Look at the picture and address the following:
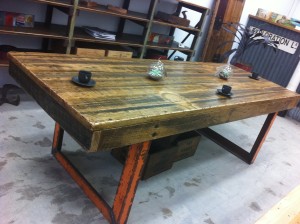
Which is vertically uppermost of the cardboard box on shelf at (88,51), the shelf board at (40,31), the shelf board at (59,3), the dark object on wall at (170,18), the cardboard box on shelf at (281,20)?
the cardboard box on shelf at (281,20)

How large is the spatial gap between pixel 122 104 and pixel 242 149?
6.05 feet

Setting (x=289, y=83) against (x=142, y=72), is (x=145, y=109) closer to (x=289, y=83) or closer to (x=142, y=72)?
(x=142, y=72)

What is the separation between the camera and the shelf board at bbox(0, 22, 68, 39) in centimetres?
243

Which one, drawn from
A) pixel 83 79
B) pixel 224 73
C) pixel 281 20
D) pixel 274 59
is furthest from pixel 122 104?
pixel 281 20

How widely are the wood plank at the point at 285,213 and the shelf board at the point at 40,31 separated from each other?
7.23ft

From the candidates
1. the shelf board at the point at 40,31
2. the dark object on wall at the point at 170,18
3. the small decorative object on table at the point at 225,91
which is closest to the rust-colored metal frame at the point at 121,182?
the small decorative object on table at the point at 225,91

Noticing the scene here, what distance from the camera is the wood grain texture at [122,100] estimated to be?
3.90 feet

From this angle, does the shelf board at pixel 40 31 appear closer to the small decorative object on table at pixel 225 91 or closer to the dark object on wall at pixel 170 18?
the dark object on wall at pixel 170 18

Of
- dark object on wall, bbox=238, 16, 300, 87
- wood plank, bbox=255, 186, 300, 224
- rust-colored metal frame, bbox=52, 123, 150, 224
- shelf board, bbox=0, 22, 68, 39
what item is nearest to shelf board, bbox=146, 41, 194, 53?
shelf board, bbox=0, 22, 68, 39

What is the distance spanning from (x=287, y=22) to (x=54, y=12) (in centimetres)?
370

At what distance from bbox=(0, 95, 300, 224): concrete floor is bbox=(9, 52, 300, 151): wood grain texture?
63cm

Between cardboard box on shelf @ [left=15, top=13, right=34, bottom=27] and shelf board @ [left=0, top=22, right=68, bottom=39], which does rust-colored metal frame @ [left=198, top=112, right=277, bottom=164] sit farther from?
cardboard box on shelf @ [left=15, top=13, right=34, bottom=27]

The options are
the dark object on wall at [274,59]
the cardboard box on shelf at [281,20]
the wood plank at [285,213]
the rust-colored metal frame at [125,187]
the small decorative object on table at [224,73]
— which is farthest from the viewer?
the cardboard box on shelf at [281,20]

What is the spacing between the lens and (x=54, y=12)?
298cm
